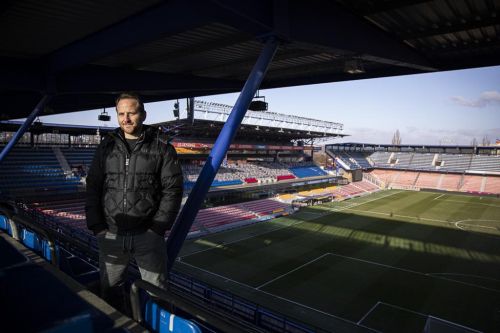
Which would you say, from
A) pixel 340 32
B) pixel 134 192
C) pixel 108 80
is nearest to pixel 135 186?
pixel 134 192

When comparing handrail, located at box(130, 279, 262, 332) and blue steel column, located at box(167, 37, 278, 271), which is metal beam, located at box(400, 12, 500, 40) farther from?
handrail, located at box(130, 279, 262, 332)

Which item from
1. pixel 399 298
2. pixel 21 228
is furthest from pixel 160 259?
pixel 399 298

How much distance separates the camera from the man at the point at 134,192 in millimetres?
2713

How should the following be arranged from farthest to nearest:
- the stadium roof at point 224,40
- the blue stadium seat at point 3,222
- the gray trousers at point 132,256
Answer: the blue stadium seat at point 3,222
the stadium roof at point 224,40
the gray trousers at point 132,256

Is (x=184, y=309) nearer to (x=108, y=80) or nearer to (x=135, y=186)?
(x=135, y=186)

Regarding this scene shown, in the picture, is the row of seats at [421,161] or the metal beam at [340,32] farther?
the row of seats at [421,161]

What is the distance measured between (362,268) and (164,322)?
1734 cm

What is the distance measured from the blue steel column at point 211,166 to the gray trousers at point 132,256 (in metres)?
0.88

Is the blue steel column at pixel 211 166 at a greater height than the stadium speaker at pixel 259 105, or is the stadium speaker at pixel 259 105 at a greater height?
the stadium speaker at pixel 259 105

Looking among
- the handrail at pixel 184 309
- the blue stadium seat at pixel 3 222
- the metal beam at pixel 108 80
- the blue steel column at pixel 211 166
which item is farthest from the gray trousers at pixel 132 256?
the metal beam at pixel 108 80

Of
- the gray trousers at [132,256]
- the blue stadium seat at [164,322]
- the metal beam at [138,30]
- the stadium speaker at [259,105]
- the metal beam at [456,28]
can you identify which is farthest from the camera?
the stadium speaker at [259,105]

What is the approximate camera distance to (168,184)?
2.68 metres

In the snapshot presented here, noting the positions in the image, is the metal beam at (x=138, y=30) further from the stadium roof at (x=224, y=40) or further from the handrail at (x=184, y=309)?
the handrail at (x=184, y=309)

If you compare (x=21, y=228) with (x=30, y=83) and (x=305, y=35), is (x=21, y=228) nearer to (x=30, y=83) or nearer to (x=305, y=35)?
(x=30, y=83)
